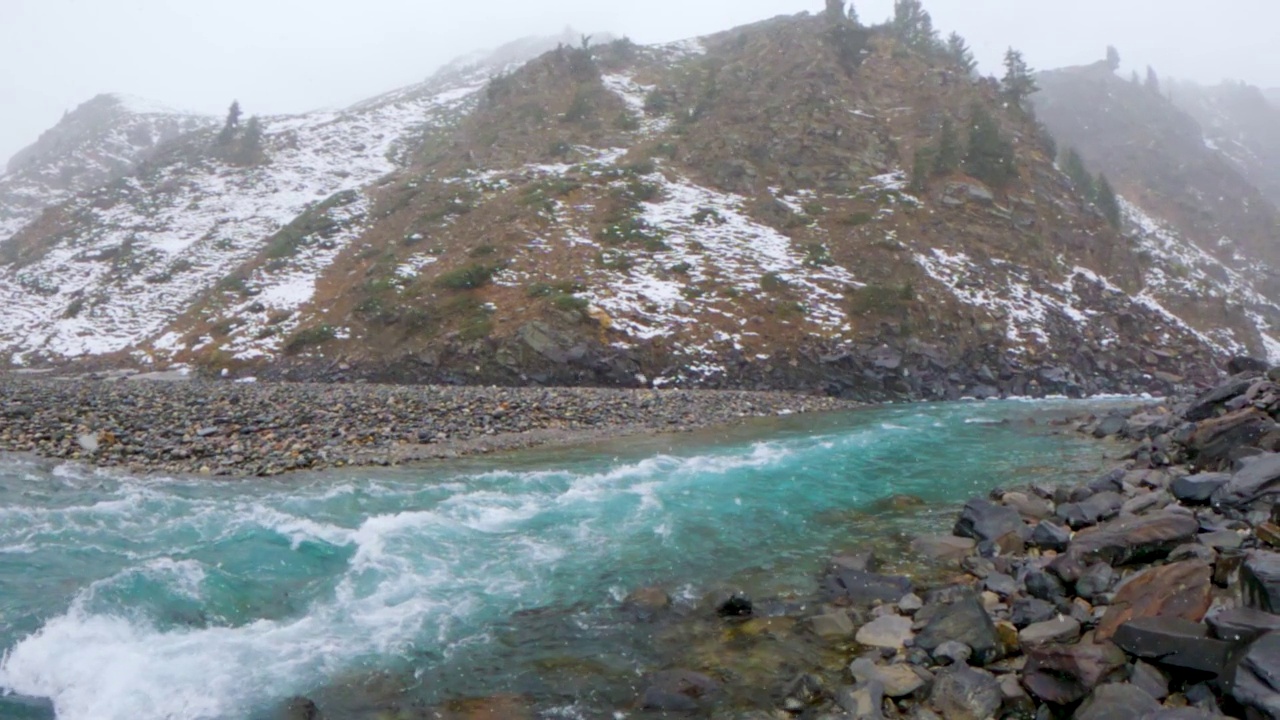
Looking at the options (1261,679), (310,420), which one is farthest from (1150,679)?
(310,420)

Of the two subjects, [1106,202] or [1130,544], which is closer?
[1130,544]

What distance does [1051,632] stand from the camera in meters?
7.39

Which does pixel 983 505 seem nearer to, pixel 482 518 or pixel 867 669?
pixel 867 669

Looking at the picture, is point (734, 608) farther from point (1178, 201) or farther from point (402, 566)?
point (1178, 201)

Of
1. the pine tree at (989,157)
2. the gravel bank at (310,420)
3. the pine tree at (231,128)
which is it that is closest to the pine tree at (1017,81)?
the pine tree at (989,157)

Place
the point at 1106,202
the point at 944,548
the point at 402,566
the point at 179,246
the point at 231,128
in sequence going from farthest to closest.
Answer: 1. the point at 231,128
2. the point at 1106,202
3. the point at 179,246
4. the point at 944,548
5. the point at 402,566

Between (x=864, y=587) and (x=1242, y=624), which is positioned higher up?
(x=1242, y=624)

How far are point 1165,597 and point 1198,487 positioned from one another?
16.2 ft

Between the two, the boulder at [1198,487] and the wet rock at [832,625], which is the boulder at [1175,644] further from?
the boulder at [1198,487]

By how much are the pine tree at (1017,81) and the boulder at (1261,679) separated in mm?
66488

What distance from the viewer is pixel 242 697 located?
684cm

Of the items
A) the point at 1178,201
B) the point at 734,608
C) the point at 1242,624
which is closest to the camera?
the point at 1242,624

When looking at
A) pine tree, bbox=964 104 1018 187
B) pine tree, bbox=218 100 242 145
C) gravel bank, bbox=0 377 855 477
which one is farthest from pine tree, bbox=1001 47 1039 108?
pine tree, bbox=218 100 242 145

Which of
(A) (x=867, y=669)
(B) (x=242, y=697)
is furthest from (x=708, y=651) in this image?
(B) (x=242, y=697)
